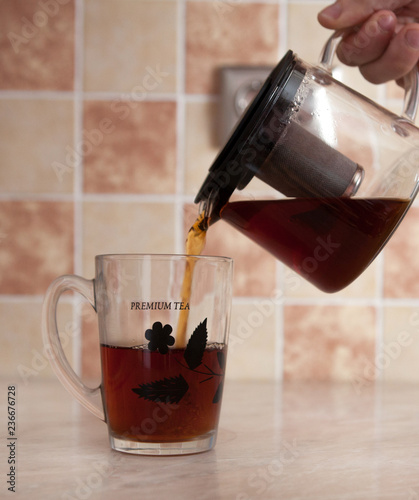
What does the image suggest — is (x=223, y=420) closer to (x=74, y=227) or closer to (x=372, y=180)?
(x=372, y=180)

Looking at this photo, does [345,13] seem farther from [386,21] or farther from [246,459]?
[246,459]

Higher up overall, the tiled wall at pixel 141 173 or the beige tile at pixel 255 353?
the tiled wall at pixel 141 173

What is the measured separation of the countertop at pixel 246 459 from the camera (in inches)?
15.7

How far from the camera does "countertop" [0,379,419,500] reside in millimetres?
400

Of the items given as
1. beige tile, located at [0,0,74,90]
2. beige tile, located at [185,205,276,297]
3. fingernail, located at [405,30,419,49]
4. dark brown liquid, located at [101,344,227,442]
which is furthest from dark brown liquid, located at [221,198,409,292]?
beige tile, located at [0,0,74,90]

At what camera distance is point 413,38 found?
0.69 meters

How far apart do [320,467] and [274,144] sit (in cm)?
25

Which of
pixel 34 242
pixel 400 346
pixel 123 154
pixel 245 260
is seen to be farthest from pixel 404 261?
pixel 34 242

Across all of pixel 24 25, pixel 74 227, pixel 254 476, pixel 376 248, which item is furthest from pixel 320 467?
pixel 24 25

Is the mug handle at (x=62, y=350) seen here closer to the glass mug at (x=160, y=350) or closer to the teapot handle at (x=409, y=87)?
the glass mug at (x=160, y=350)

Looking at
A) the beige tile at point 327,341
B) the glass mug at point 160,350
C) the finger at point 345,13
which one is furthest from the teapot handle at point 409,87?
the beige tile at point 327,341

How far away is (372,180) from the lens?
0.53 m

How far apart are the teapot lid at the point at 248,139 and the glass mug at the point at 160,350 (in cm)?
6

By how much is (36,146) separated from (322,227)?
0.66 meters
